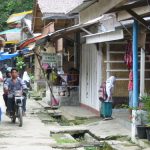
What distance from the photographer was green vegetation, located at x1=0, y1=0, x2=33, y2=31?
47.8 metres

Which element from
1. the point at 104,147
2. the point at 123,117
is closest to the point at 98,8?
the point at 104,147

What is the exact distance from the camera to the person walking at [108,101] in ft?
45.6

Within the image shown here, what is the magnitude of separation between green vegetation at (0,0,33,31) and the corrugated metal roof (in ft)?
90.8

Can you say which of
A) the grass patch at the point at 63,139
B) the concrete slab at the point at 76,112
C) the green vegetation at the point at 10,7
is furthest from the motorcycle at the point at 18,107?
the green vegetation at the point at 10,7

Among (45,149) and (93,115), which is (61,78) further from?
(45,149)

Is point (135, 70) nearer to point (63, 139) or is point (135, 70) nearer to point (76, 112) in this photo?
point (63, 139)

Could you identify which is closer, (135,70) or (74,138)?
(135,70)

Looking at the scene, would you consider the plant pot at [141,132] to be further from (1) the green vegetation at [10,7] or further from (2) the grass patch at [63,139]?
(1) the green vegetation at [10,7]

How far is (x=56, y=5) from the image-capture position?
19703 mm

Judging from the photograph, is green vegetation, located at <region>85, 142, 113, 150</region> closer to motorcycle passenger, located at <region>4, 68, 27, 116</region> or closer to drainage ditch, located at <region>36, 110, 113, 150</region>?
drainage ditch, located at <region>36, 110, 113, 150</region>

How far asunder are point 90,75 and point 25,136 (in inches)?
245

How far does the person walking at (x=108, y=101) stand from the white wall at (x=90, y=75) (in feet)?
4.99

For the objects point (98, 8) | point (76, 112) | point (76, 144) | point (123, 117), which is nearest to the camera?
point (98, 8)

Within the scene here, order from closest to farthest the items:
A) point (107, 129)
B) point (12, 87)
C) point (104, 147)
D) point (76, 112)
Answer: point (104, 147), point (107, 129), point (12, 87), point (76, 112)
